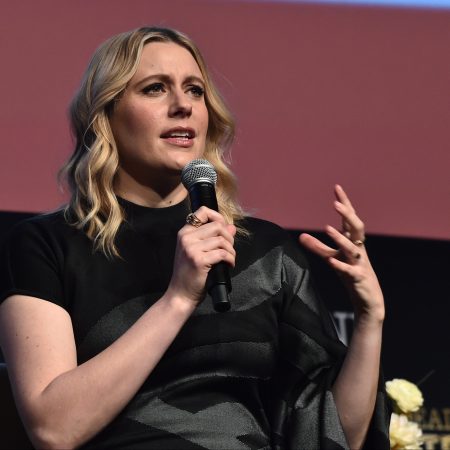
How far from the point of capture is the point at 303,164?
257cm

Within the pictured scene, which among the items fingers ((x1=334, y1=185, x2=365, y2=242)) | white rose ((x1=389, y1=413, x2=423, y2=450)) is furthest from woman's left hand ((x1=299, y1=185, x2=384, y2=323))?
white rose ((x1=389, y1=413, x2=423, y2=450))

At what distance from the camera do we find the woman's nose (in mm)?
1842

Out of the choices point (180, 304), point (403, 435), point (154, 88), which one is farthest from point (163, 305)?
point (403, 435)

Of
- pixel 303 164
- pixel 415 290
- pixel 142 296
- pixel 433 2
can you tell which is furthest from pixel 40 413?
pixel 433 2

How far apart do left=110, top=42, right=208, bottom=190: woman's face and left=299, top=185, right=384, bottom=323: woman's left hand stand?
0.34m

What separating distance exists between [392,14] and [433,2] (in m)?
0.12

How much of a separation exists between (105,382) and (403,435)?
33.9 inches

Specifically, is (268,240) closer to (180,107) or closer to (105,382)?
(180,107)

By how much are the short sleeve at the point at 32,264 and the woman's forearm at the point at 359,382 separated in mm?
493

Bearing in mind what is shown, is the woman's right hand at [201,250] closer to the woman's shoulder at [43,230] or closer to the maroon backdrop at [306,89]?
the woman's shoulder at [43,230]

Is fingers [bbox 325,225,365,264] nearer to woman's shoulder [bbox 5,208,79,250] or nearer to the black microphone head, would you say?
the black microphone head

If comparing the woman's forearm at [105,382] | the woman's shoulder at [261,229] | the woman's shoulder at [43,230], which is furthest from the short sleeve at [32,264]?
the woman's shoulder at [261,229]

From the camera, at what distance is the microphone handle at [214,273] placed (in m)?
1.42

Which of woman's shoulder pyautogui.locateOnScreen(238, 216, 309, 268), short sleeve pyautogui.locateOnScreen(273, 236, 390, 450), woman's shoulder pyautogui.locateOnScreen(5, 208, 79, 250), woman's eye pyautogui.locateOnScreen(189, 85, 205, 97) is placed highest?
woman's eye pyautogui.locateOnScreen(189, 85, 205, 97)
